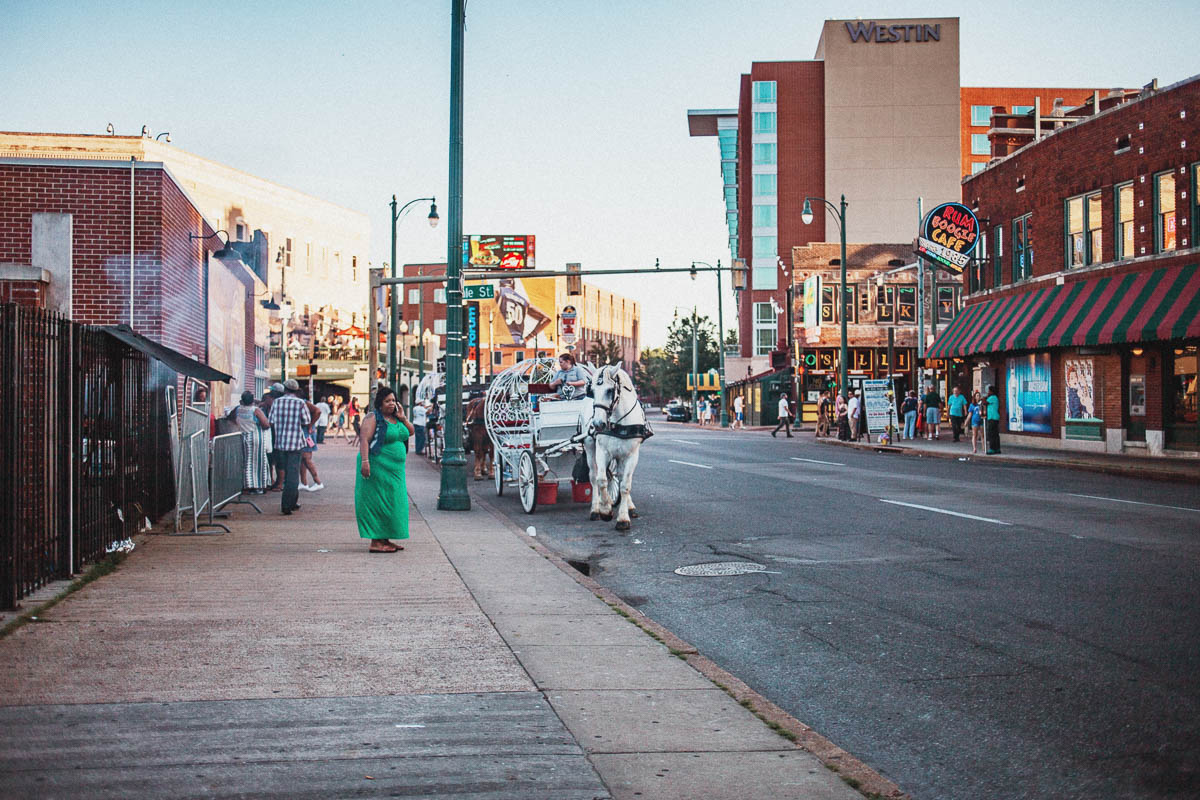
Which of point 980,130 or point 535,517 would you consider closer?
point 535,517

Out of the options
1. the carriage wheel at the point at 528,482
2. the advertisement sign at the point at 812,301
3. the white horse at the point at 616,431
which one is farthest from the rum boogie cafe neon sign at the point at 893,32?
the white horse at the point at 616,431

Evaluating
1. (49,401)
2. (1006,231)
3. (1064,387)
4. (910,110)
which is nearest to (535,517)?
(49,401)

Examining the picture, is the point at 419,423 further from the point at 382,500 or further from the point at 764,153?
the point at 764,153

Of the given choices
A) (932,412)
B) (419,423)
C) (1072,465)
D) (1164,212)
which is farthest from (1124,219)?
(419,423)

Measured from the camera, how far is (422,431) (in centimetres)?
3531

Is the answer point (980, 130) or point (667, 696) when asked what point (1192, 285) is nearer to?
point (667, 696)

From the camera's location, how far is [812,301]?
61.8m

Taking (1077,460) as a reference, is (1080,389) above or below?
above

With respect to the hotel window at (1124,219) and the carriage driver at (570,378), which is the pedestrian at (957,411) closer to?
the hotel window at (1124,219)

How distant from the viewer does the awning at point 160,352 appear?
37.8 feet

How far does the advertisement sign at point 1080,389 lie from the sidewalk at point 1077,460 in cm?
128

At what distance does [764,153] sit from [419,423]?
6141 cm

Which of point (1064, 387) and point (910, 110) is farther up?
point (910, 110)

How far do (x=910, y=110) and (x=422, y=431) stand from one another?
63.2 m
